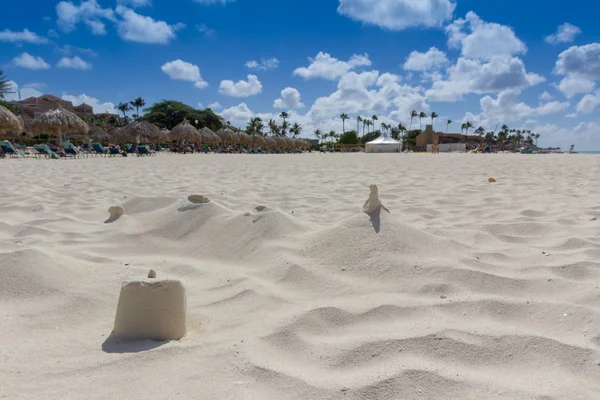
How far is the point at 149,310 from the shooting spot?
1432 mm

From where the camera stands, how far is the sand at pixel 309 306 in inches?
47.2

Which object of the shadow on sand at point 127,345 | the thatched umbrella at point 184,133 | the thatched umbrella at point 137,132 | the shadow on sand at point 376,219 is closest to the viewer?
the shadow on sand at point 127,345

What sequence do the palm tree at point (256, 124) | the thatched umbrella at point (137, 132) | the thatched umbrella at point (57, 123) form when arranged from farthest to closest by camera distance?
the palm tree at point (256, 124) < the thatched umbrella at point (137, 132) < the thatched umbrella at point (57, 123)

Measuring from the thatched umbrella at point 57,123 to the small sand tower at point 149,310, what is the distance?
22.6m

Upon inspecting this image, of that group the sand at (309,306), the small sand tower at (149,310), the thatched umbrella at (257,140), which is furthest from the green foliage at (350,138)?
the small sand tower at (149,310)

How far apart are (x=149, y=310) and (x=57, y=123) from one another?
2277 cm

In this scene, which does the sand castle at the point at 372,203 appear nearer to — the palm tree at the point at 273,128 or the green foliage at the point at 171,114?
the green foliage at the point at 171,114

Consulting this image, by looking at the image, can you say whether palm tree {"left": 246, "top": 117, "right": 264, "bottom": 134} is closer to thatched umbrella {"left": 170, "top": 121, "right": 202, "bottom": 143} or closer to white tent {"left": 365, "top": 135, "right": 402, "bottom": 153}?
white tent {"left": 365, "top": 135, "right": 402, "bottom": 153}

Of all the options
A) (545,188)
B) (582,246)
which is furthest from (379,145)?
(582,246)

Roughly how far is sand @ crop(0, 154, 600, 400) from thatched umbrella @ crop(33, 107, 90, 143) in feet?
66.3

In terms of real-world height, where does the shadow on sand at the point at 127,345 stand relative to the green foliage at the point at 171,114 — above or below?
below

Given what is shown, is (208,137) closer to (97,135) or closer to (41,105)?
(97,135)

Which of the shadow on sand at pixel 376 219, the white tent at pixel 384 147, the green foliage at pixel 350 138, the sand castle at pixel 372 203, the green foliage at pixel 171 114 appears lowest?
the shadow on sand at pixel 376 219

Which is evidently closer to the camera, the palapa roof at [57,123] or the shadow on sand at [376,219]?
the shadow on sand at [376,219]
